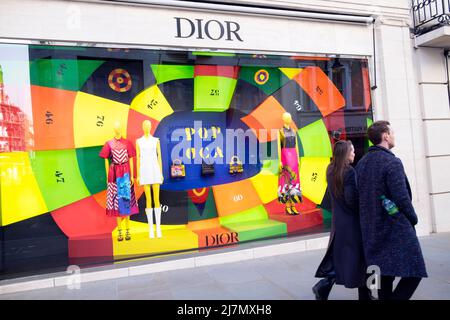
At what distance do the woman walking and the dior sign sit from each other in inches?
126

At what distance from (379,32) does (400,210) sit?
15.9 ft

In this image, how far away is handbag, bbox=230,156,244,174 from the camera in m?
5.99

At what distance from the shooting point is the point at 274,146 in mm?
6125

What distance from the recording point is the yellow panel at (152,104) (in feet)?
17.7

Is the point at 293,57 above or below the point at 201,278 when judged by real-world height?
above

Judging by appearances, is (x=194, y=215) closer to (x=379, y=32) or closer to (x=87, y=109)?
(x=87, y=109)

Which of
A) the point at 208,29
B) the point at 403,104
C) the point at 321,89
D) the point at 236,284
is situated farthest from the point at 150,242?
the point at 403,104

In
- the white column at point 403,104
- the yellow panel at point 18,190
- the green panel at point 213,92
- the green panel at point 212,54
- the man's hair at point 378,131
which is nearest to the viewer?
the man's hair at point 378,131

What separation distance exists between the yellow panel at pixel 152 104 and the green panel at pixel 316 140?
2489 millimetres

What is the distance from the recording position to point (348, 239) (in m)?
3.03

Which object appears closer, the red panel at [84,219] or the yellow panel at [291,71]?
the red panel at [84,219]

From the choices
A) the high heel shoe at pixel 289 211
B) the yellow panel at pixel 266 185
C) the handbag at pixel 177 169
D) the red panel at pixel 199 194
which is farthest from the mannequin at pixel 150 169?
the high heel shoe at pixel 289 211

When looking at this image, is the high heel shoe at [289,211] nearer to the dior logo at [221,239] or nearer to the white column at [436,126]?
the dior logo at [221,239]
